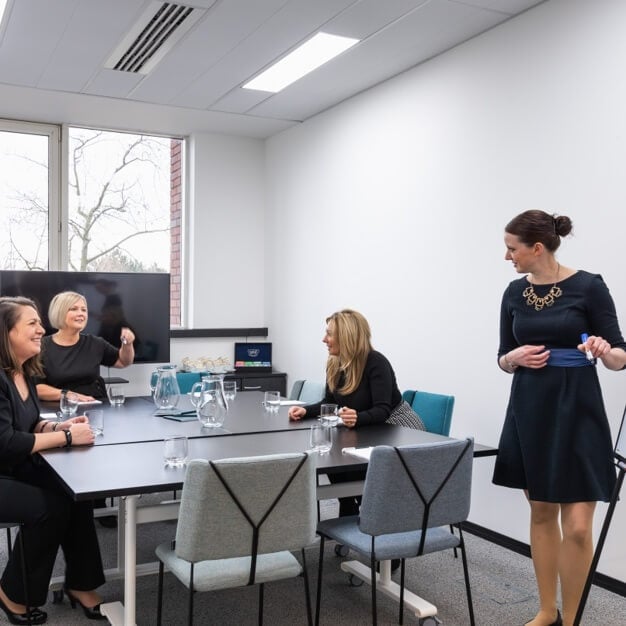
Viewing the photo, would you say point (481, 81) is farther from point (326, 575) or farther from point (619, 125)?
point (326, 575)

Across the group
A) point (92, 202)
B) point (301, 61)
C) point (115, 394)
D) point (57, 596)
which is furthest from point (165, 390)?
point (92, 202)

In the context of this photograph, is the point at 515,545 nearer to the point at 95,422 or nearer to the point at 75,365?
the point at 95,422

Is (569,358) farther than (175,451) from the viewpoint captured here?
Yes

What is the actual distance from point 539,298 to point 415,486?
0.89m

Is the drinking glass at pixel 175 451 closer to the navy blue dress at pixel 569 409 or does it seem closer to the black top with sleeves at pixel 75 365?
the navy blue dress at pixel 569 409

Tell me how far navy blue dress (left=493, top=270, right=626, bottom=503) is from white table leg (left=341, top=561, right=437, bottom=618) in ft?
2.09

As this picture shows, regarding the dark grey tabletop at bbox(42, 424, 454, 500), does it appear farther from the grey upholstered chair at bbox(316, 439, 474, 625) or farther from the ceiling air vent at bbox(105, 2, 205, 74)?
the ceiling air vent at bbox(105, 2, 205, 74)

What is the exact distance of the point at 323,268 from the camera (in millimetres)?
5867

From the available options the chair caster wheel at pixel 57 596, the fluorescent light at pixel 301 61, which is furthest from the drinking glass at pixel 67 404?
the fluorescent light at pixel 301 61

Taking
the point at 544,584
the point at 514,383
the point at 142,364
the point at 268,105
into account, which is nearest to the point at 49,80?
the point at 268,105

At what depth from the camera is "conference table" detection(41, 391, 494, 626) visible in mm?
2402

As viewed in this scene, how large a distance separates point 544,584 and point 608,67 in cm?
233

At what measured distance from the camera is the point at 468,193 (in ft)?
14.2

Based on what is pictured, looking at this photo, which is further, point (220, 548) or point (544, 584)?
point (544, 584)
